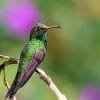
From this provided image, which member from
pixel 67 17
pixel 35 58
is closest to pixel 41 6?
pixel 67 17

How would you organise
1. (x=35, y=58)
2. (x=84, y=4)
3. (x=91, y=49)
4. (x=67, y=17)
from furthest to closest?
(x=84, y=4)
(x=67, y=17)
(x=91, y=49)
(x=35, y=58)

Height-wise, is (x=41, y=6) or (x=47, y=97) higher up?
(x=41, y=6)

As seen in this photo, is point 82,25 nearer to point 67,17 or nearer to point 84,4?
point 67,17

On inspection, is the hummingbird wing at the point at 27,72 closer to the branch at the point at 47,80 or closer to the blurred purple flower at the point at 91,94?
the branch at the point at 47,80

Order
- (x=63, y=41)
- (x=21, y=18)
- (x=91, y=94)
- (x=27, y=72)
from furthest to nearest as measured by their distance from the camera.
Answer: (x=63, y=41) → (x=21, y=18) → (x=91, y=94) → (x=27, y=72)

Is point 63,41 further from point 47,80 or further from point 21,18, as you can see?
point 47,80

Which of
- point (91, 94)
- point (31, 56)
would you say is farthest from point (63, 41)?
point (31, 56)

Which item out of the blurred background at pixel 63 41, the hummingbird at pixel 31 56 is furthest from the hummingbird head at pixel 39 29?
the blurred background at pixel 63 41
